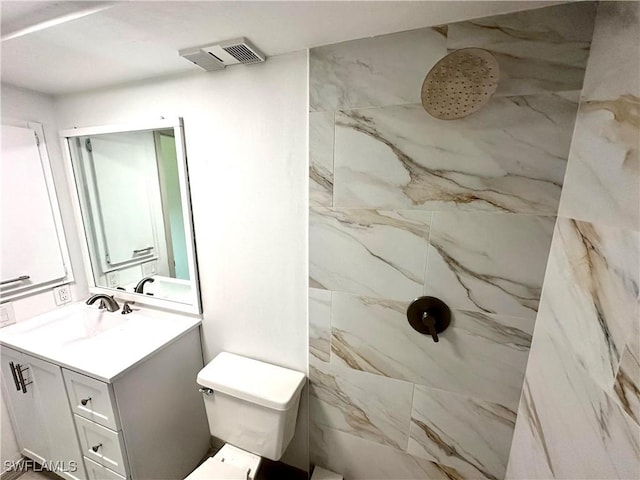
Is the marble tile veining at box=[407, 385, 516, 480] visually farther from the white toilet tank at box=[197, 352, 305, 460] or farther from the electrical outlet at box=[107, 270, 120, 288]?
the electrical outlet at box=[107, 270, 120, 288]

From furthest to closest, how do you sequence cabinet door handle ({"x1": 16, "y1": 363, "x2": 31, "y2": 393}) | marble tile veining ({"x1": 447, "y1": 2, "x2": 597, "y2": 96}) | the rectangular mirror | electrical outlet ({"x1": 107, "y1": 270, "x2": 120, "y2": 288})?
electrical outlet ({"x1": 107, "y1": 270, "x2": 120, "y2": 288}) → the rectangular mirror → cabinet door handle ({"x1": 16, "y1": 363, "x2": 31, "y2": 393}) → marble tile veining ({"x1": 447, "y1": 2, "x2": 597, "y2": 96})

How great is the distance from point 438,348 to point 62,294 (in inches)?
87.2

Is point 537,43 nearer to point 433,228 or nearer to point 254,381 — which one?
point 433,228

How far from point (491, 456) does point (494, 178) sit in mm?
1088

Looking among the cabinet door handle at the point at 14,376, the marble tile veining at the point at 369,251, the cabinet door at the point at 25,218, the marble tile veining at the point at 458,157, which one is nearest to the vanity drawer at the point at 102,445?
the cabinet door handle at the point at 14,376

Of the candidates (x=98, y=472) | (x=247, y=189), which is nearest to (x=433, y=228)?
(x=247, y=189)

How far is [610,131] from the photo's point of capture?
602mm

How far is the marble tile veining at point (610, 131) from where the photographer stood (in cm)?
54

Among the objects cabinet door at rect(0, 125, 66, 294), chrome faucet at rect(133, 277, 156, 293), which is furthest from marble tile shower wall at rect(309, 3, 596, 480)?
cabinet door at rect(0, 125, 66, 294)

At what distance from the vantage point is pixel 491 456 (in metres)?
0.98

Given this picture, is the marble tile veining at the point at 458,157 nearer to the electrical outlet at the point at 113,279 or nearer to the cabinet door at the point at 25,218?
the electrical outlet at the point at 113,279

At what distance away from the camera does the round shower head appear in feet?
2.36

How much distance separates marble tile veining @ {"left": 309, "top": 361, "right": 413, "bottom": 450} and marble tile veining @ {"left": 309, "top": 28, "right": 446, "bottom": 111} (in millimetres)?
1123

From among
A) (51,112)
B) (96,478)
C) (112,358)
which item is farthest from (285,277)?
(51,112)
